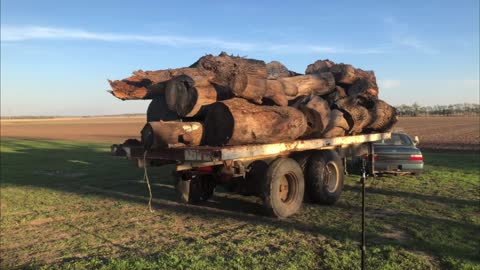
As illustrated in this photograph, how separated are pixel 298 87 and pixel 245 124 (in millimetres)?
2828

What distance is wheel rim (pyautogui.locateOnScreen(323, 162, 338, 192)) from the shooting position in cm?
891

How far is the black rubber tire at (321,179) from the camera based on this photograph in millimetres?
8531

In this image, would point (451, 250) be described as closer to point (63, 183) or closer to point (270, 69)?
point (270, 69)

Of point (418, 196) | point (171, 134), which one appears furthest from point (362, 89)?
point (171, 134)

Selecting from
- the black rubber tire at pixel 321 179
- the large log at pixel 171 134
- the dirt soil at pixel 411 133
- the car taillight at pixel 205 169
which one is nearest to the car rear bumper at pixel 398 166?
the black rubber tire at pixel 321 179

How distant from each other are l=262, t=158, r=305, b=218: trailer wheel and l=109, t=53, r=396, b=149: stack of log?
47 cm

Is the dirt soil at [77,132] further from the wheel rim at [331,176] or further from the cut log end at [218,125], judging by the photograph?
the cut log end at [218,125]

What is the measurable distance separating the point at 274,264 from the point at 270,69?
5408mm

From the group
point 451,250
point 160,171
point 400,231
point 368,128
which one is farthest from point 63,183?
point 451,250

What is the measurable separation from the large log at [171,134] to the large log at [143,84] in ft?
2.98

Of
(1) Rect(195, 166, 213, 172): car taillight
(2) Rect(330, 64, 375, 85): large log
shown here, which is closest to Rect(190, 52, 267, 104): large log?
(1) Rect(195, 166, 213, 172): car taillight

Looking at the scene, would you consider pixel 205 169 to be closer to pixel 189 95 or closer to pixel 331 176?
pixel 189 95

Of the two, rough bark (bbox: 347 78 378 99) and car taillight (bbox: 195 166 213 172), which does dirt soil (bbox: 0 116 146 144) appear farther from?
car taillight (bbox: 195 166 213 172)

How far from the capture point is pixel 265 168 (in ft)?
24.0
